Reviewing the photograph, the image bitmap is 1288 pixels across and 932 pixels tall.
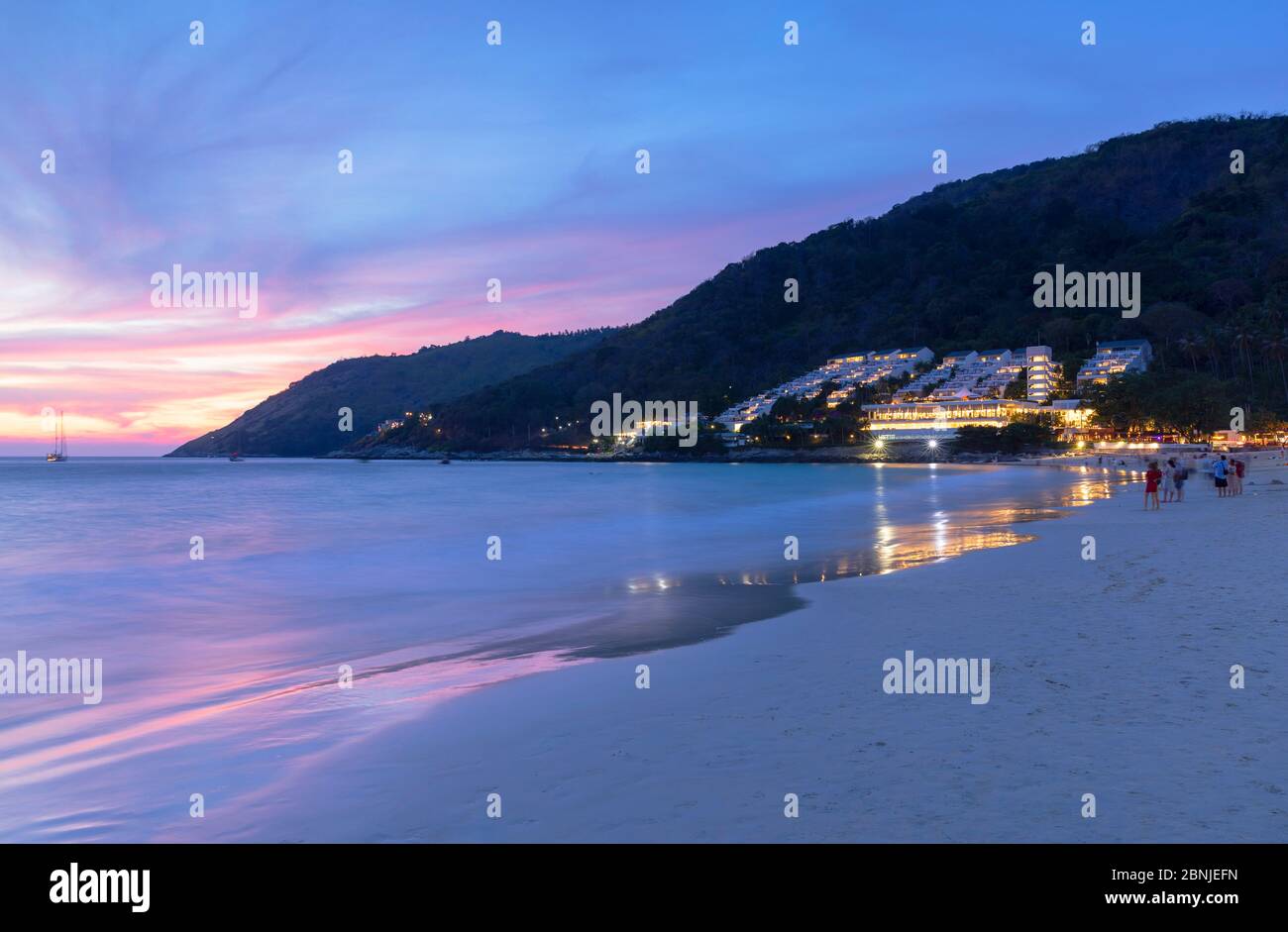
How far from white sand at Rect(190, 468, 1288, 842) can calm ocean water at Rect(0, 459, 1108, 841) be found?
1.05 metres

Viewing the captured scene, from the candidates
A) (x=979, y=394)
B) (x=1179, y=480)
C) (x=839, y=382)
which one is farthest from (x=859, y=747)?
(x=839, y=382)

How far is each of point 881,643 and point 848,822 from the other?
534 centimetres

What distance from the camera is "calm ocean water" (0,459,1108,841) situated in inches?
282

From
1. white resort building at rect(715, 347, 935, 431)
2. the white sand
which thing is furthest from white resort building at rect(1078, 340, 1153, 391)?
the white sand

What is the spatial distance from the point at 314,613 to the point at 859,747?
42.4 feet

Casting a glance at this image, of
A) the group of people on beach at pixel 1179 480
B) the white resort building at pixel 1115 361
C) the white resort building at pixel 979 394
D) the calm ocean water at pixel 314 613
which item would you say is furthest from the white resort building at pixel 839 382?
the group of people on beach at pixel 1179 480

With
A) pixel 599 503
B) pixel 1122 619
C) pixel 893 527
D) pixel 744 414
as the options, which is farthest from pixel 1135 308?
pixel 1122 619

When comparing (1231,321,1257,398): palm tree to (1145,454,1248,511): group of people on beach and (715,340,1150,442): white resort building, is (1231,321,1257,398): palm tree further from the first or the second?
(1145,454,1248,511): group of people on beach

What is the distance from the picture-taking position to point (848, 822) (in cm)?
479

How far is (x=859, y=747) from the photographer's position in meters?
6.08

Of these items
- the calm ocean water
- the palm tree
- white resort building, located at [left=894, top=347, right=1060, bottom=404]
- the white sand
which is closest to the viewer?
the white sand
